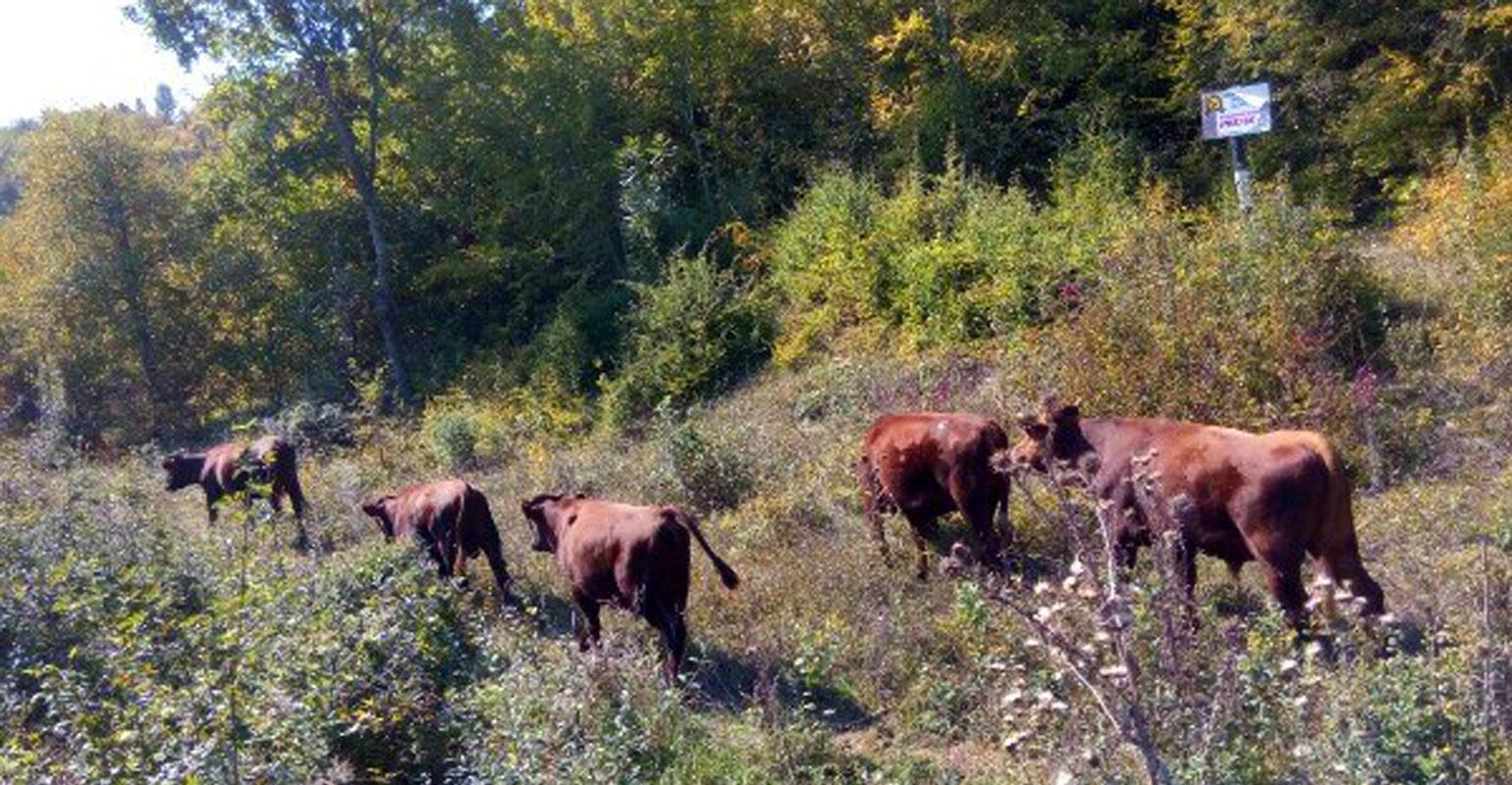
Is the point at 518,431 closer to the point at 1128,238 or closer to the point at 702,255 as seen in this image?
the point at 702,255

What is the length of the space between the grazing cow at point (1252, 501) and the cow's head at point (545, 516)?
3858mm

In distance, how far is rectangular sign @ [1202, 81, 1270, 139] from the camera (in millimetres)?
11977

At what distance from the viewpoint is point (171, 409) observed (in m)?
25.6

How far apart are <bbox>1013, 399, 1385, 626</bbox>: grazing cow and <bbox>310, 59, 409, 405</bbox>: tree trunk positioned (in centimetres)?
1784

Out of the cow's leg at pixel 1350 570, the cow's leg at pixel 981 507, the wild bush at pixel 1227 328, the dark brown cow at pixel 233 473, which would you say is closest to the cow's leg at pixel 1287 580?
the cow's leg at pixel 1350 570

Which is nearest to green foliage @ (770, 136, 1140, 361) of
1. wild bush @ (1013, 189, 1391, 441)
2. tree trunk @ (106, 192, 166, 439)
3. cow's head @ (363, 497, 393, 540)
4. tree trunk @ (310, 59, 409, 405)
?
wild bush @ (1013, 189, 1391, 441)

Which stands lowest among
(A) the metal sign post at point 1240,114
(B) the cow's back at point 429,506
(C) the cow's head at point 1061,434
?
(B) the cow's back at point 429,506

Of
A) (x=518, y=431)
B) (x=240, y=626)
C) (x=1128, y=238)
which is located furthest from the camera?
(x=518, y=431)

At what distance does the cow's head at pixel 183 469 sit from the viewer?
57.3 feet

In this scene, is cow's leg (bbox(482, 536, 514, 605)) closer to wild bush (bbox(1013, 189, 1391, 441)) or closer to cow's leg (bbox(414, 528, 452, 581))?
cow's leg (bbox(414, 528, 452, 581))

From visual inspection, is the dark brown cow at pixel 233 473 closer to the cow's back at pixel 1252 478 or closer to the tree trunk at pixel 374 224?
the tree trunk at pixel 374 224

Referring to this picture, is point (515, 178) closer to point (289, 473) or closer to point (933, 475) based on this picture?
point (289, 473)

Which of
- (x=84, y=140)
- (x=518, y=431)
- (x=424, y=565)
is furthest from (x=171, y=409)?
(x=424, y=565)

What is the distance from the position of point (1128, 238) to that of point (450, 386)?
13.4 m
